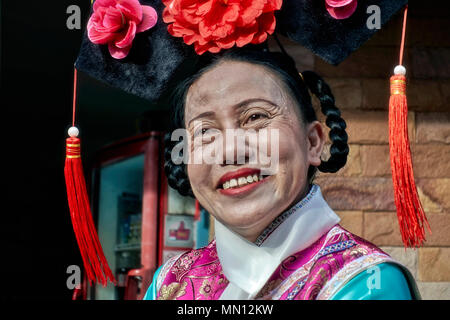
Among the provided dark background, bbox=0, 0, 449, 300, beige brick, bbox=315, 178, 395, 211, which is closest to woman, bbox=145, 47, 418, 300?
beige brick, bbox=315, 178, 395, 211

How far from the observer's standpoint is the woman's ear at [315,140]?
147 cm

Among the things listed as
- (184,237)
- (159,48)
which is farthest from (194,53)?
(184,237)

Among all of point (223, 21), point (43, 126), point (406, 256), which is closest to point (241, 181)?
point (223, 21)

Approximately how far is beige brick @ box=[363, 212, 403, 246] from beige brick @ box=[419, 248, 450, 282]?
0.33 feet

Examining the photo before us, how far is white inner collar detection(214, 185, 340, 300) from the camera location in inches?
54.0

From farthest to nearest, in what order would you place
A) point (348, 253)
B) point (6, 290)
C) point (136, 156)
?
point (6, 290) < point (136, 156) < point (348, 253)

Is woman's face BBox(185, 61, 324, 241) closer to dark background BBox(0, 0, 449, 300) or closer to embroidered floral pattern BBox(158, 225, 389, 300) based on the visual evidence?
embroidered floral pattern BBox(158, 225, 389, 300)

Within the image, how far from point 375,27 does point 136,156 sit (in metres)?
2.29

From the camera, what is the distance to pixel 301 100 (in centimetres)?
148

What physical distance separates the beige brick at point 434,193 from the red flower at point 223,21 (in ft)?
3.75

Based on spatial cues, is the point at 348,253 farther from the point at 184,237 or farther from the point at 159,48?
the point at 184,237

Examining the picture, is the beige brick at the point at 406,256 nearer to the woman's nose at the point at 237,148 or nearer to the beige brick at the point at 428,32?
the beige brick at the point at 428,32

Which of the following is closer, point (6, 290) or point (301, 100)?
point (301, 100)

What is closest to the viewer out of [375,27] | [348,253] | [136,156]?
[348,253]
